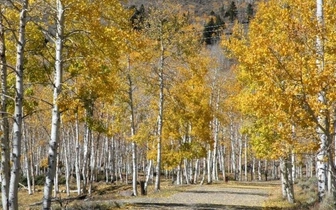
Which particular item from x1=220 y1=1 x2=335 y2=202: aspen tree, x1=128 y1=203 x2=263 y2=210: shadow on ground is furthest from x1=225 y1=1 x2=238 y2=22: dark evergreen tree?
x1=220 y1=1 x2=335 y2=202: aspen tree

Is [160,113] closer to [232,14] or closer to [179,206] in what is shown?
[179,206]

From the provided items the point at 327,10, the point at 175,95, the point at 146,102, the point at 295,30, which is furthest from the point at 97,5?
the point at 146,102

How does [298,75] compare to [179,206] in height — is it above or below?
above

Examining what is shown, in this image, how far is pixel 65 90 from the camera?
11586mm

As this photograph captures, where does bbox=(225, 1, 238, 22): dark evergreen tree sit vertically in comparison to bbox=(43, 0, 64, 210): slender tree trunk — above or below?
above

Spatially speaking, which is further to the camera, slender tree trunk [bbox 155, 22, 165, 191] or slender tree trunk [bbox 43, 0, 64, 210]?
slender tree trunk [bbox 155, 22, 165, 191]

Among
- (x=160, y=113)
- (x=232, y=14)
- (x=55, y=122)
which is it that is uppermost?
(x=232, y=14)

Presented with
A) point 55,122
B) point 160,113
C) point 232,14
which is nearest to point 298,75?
point 55,122

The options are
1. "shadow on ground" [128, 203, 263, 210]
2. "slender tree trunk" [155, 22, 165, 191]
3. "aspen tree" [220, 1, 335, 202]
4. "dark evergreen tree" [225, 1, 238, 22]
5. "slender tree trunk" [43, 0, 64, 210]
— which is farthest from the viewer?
"dark evergreen tree" [225, 1, 238, 22]

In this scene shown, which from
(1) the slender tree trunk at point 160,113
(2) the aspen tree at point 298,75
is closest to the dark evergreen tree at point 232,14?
(1) the slender tree trunk at point 160,113

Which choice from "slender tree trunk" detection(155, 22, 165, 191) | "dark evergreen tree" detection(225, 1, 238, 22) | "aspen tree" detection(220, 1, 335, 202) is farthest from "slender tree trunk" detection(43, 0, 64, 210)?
"dark evergreen tree" detection(225, 1, 238, 22)

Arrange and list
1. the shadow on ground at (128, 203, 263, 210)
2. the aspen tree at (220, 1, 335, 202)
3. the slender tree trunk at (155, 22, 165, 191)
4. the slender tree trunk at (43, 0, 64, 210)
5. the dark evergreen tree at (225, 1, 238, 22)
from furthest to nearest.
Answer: the dark evergreen tree at (225, 1, 238, 22) → the slender tree trunk at (155, 22, 165, 191) → the shadow on ground at (128, 203, 263, 210) → the slender tree trunk at (43, 0, 64, 210) → the aspen tree at (220, 1, 335, 202)

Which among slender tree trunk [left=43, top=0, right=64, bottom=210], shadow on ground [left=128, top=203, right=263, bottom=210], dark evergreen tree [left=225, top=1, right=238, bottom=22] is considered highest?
dark evergreen tree [left=225, top=1, right=238, bottom=22]

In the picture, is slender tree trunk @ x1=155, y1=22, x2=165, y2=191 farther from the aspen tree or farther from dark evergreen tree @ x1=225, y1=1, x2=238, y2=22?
dark evergreen tree @ x1=225, y1=1, x2=238, y2=22
